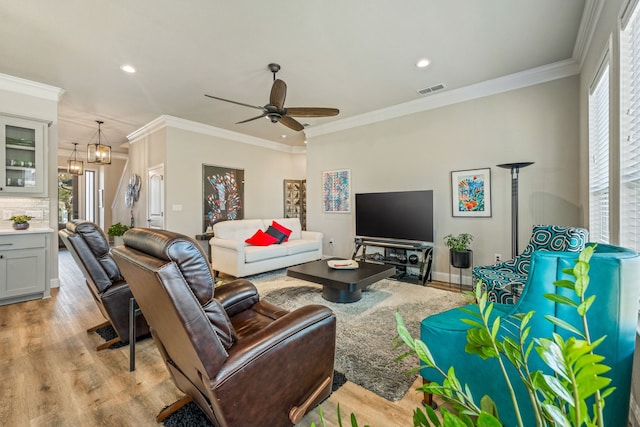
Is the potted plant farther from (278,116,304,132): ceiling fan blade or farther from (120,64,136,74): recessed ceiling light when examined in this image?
(120,64,136,74): recessed ceiling light

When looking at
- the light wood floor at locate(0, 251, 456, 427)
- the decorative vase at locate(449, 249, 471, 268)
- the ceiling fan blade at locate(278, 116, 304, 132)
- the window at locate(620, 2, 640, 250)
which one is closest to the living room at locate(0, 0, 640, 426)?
the window at locate(620, 2, 640, 250)

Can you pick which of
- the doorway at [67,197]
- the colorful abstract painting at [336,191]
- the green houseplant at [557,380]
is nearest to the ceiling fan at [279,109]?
the colorful abstract painting at [336,191]

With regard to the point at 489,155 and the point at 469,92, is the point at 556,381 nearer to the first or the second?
the point at 489,155

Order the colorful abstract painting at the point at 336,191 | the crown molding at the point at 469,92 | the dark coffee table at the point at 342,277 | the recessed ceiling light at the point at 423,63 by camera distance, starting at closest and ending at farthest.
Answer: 1. the dark coffee table at the point at 342,277
2. the recessed ceiling light at the point at 423,63
3. the crown molding at the point at 469,92
4. the colorful abstract painting at the point at 336,191

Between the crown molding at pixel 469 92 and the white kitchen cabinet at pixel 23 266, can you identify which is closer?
the white kitchen cabinet at pixel 23 266

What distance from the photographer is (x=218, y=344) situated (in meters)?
1.10

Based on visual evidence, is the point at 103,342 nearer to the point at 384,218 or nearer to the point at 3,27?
the point at 3,27

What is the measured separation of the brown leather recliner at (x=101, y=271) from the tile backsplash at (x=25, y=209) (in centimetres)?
247

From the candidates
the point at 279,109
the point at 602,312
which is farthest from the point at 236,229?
the point at 602,312

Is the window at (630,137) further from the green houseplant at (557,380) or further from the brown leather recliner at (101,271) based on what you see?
the brown leather recliner at (101,271)

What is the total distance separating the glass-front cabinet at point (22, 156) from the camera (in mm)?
3518

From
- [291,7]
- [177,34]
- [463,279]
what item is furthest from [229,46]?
[463,279]

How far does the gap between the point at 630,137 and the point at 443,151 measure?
8.46ft

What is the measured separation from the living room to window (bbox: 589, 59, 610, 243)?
171 millimetres
